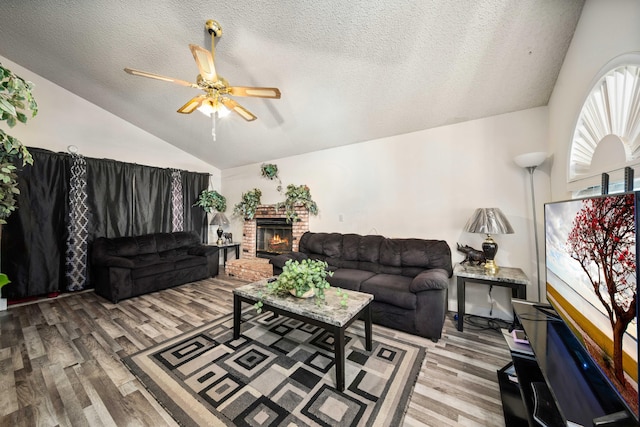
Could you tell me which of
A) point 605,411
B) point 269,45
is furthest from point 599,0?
point 269,45

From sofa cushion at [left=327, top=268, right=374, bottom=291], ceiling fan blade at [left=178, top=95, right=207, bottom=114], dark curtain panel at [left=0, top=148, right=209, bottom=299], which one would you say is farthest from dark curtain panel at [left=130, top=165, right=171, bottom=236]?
sofa cushion at [left=327, top=268, right=374, bottom=291]

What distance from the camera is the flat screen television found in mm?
792

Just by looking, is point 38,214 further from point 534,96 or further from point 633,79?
point 534,96

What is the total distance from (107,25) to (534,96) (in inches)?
182

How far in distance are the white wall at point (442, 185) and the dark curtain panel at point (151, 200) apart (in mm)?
3006

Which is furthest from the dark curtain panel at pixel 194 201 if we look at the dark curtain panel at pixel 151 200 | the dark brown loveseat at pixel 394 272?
the dark brown loveseat at pixel 394 272

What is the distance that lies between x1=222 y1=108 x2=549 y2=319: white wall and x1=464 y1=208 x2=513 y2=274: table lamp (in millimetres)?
290

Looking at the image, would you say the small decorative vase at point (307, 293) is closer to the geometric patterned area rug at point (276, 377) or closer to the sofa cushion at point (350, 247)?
the geometric patterned area rug at point (276, 377)

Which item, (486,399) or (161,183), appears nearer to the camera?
(486,399)

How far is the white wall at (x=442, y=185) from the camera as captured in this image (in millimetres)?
2586

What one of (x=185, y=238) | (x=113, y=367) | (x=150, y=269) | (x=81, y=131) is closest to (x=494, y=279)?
(x=113, y=367)

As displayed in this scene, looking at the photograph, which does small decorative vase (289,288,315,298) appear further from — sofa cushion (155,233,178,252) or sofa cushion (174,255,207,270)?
sofa cushion (155,233,178,252)

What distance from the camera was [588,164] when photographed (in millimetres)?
1690

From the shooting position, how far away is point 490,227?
93.3 inches
